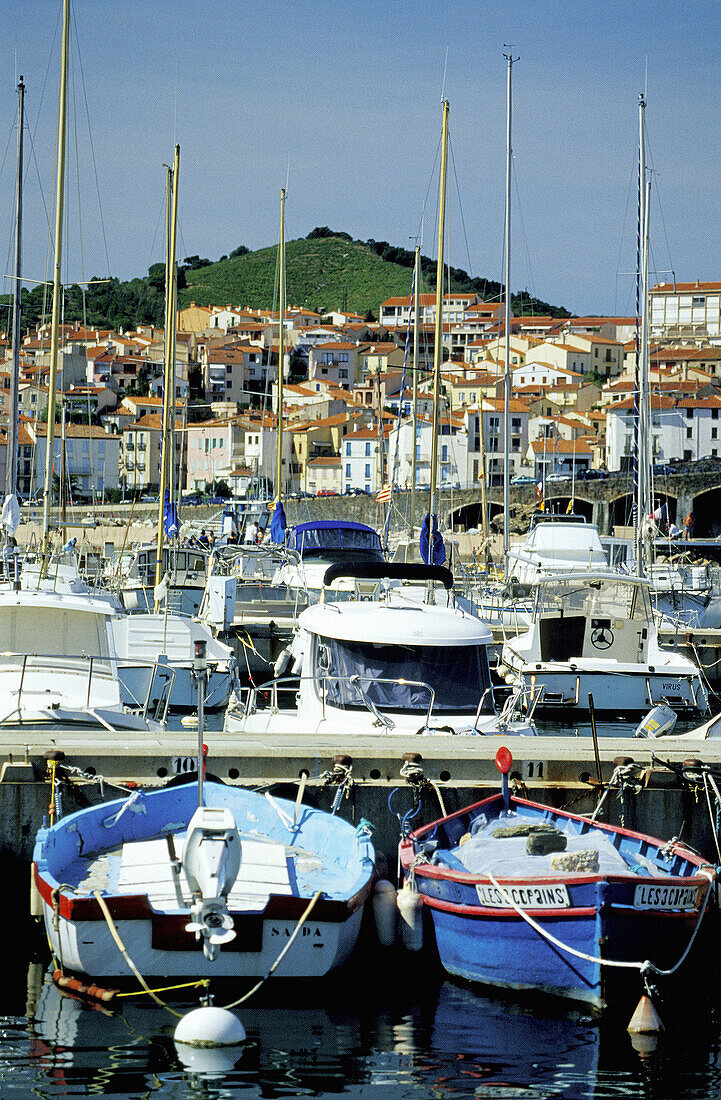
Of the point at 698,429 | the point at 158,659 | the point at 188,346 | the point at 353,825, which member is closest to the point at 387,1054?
the point at 353,825

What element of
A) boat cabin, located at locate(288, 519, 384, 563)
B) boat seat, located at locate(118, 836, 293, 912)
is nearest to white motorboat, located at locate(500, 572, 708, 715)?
boat cabin, located at locate(288, 519, 384, 563)

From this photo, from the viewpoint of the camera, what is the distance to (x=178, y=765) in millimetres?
11695

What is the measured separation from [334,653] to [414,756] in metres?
2.79

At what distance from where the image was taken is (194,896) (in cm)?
873

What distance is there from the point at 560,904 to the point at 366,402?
380 feet

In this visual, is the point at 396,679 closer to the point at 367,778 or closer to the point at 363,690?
the point at 363,690

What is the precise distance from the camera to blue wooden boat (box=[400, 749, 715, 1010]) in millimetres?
9164

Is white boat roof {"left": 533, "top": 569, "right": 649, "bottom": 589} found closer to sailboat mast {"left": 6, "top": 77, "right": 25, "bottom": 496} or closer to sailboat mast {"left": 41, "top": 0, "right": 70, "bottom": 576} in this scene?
sailboat mast {"left": 41, "top": 0, "right": 70, "bottom": 576}

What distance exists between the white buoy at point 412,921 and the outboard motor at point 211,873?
6.47 ft

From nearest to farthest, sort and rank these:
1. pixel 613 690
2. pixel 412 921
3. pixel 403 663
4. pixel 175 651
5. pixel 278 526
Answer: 1. pixel 412 921
2. pixel 403 663
3. pixel 175 651
4. pixel 613 690
5. pixel 278 526

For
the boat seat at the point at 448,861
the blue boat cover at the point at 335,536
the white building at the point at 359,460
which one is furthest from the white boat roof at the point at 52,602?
the white building at the point at 359,460

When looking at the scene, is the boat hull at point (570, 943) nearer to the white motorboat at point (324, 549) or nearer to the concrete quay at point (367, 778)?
the concrete quay at point (367, 778)

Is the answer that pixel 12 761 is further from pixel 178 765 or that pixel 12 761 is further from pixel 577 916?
pixel 577 916

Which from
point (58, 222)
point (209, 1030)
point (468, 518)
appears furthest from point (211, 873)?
point (468, 518)
